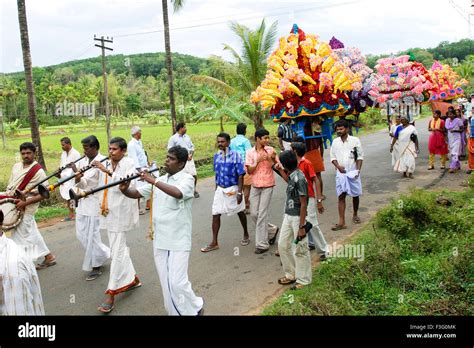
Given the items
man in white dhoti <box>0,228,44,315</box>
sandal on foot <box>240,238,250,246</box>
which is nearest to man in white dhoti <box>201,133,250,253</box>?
sandal on foot <box>240,238,250,246</box>

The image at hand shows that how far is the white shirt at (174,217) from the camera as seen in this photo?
4.10 m

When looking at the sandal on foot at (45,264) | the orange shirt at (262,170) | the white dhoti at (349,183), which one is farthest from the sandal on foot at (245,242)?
the sandal on foot at (45,264)

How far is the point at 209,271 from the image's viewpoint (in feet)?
18.5

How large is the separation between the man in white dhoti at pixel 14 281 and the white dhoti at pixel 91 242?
2.17 metres

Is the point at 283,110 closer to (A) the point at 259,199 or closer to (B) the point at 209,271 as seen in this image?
(A) the point at 259,199

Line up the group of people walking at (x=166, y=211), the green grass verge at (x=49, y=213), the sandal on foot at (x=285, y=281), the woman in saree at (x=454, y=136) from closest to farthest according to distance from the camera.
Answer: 1. the group of people walking at (x=166, y=211)
2. the sandal on foot at (x=285, y=281)
3. the green grass verge at (x=49, y=213)
4. the woman in saree at (x=454, y=136)

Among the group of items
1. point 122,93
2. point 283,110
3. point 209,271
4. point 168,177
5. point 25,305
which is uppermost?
point 122,93

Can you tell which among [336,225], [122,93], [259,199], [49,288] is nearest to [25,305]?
[49,288]

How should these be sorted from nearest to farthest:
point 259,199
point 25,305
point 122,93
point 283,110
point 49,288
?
1. point 25,305
2. point 49,288
3. point 259,199
4. point 283,110
5. point 122,93

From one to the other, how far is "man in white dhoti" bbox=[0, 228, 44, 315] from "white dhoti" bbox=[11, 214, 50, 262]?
207cm

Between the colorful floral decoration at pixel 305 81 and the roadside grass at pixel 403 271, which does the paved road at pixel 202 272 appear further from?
the colorful floral decoration at pixel 305 81
